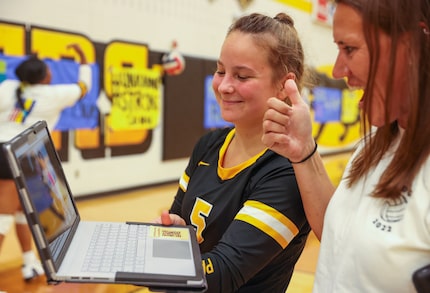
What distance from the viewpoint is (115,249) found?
96 cm

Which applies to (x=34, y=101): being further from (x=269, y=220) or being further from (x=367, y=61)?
(x=367, y=61)

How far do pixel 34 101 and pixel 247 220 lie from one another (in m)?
2.54

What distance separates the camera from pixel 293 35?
1.25m

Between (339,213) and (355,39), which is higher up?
(355,39)

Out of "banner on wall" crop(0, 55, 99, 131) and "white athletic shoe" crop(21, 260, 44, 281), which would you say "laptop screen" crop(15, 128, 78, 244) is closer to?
"white athletic shoe" crop(21, 260, 44, 281)

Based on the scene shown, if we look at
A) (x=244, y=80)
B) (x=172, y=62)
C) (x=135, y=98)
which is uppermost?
(x=244, y=80)

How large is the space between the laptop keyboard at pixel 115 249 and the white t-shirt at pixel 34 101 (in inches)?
80.2

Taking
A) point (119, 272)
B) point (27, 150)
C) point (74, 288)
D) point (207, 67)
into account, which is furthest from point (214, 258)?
point (207, 67)

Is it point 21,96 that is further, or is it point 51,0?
point 51,0

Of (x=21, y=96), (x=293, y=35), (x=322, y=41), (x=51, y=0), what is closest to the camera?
(x=293, y=35)

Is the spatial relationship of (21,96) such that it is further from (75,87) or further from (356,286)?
(356,286)

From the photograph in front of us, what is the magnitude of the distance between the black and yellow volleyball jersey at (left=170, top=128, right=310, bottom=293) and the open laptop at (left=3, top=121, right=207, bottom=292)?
0.28 feet

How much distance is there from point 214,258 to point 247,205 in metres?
0.15

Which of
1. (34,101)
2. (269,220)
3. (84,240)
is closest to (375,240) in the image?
(269,220)
